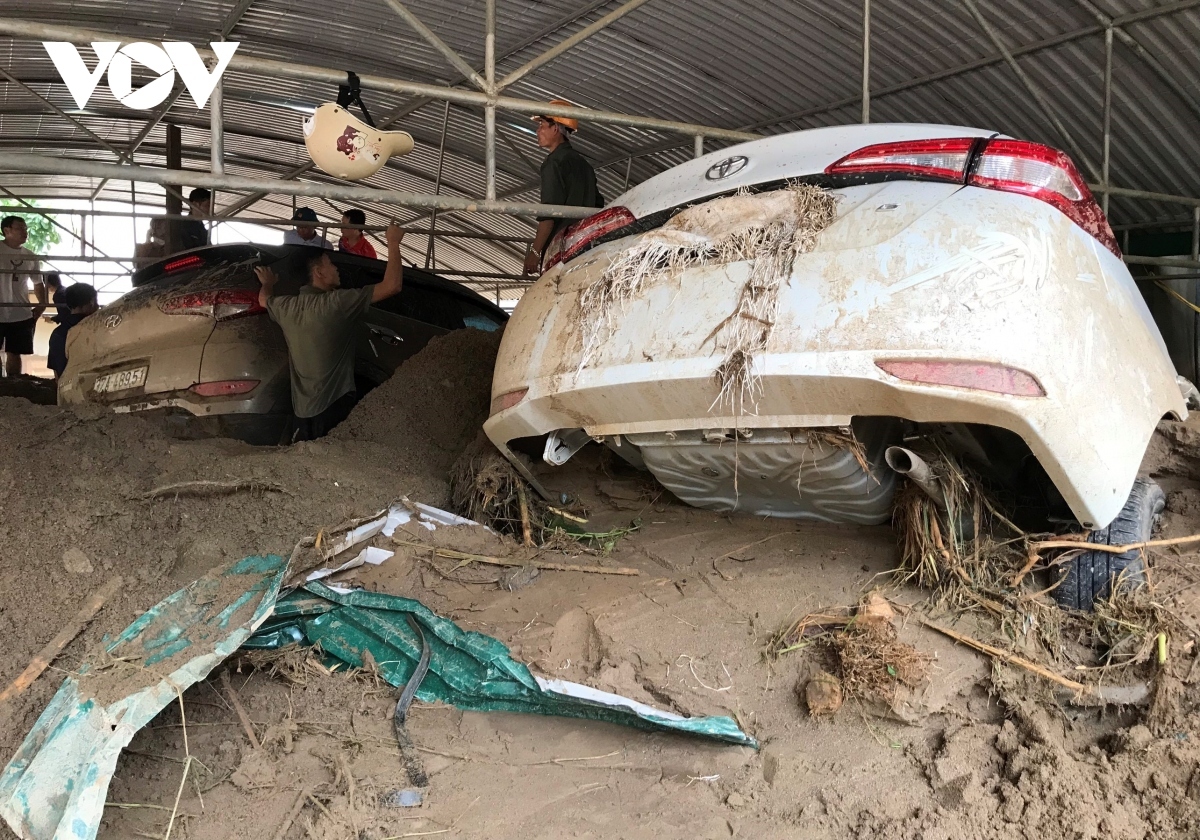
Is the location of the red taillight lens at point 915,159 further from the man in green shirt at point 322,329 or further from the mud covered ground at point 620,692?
the man in green shirt at point 322,329

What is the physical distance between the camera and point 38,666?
273cm

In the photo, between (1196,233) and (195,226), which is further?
(195,226)

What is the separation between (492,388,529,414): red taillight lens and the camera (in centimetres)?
321

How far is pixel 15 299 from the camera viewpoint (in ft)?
34.9

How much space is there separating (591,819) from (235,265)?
4225mm

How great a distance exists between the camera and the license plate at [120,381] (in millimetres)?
5219

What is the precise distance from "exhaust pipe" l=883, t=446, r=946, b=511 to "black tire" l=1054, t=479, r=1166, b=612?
1.77 ft

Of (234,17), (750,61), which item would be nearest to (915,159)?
(750,61)

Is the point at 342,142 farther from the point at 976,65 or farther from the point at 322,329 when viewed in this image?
the point at 976,65

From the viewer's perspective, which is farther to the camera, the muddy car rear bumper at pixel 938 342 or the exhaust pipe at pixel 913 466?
the exhaust pipe at pixel 913 466

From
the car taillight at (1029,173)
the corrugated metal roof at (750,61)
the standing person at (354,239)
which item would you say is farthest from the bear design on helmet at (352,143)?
the standing person at (354,239)

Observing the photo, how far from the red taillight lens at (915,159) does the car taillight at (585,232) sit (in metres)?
0.79

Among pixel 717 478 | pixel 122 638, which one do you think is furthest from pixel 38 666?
pixel 717 478

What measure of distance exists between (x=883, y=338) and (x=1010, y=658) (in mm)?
1151
